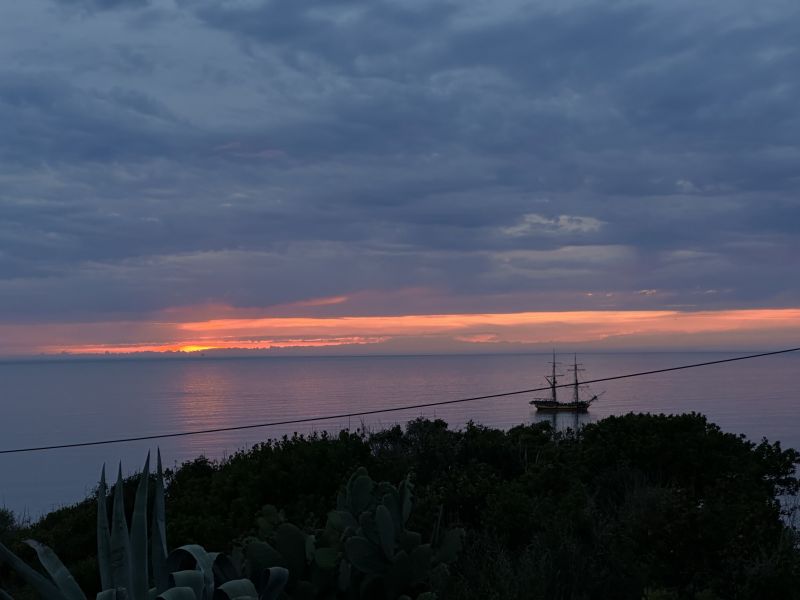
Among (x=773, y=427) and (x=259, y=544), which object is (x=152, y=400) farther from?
(x=259, y=544)

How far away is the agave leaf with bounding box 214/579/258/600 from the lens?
12.6 ft

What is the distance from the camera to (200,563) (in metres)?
3.96

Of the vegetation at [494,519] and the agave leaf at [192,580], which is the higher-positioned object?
the agave leaf at [192,580]

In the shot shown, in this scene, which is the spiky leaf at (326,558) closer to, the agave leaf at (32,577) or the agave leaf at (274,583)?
the agave leaf at (274,583)

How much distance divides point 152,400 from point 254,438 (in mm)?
67155

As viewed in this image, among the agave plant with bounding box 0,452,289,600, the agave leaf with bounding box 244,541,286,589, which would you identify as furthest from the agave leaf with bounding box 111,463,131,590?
the agave leaf with bounding box 244,541,286,589

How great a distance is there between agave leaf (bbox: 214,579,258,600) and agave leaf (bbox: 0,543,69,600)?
87cm

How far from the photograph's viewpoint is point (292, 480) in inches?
437

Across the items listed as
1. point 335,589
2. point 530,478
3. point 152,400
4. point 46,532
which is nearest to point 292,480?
point 530,478

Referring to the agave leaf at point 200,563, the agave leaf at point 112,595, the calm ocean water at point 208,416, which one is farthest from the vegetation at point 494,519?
the calm ocean water at point 208,416

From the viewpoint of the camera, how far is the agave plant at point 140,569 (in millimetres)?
3828

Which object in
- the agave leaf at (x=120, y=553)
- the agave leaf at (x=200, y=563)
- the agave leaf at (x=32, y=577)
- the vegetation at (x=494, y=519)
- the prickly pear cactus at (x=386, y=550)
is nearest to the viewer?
the agave leaf at (x=32, y=577)

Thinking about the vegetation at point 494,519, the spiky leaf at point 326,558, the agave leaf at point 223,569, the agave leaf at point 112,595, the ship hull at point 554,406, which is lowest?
the ship hull at point 554,406

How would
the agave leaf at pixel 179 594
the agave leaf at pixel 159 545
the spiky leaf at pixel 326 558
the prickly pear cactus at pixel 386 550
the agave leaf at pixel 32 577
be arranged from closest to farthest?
the agave leaf at pixel 179 594
the agave leaf at pixel 32 577
the agave leaf at pixel 159 545
the prickly pear cactus at pixel 386 550
the spiky leaf at pixel 326 558
